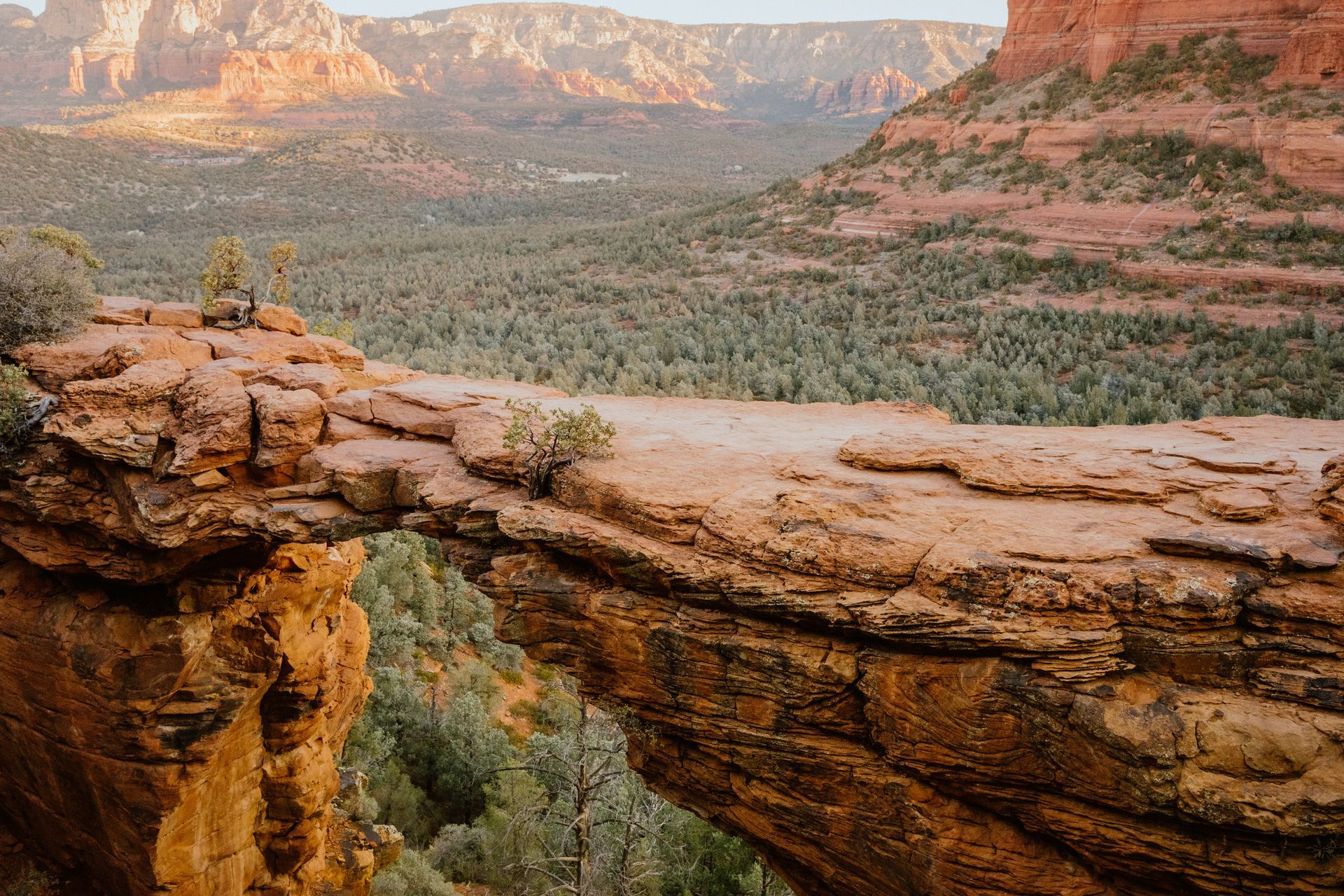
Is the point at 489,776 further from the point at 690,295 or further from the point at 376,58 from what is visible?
the point at 376,58

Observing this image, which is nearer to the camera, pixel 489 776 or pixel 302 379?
pixel 302 379

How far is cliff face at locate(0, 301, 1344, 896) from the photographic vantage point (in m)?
4.97

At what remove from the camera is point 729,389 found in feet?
75.6

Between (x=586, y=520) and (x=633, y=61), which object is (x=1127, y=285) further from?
(x=633, y=61)

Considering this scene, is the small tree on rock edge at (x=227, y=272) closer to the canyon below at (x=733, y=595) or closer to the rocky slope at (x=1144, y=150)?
the canyon below at (x=733, y=595)

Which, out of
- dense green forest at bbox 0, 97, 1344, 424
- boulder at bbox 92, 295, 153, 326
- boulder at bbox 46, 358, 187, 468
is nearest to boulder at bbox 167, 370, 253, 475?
boulder at bbox 46, 358, 187, 468

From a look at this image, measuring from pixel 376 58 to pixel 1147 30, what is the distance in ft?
482

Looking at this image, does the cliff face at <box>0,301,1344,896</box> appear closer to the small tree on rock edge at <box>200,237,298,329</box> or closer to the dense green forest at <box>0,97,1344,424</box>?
the small tree on rock edge at <box>200,237,298,329</box>

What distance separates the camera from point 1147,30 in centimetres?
3481

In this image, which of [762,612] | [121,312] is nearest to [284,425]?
[121,312]

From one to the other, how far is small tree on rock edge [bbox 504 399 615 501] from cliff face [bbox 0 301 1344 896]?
0.65 ft

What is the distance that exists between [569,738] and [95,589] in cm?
810

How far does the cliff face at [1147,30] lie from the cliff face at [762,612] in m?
29.0

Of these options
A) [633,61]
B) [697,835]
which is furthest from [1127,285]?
[633,61]
